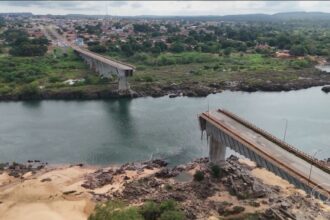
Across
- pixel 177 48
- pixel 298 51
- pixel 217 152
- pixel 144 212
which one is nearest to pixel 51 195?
pixel 144 212

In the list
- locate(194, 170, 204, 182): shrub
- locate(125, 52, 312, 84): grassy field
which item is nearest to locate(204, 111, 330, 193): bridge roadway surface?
locate(194, 170, 204, 182): shrub

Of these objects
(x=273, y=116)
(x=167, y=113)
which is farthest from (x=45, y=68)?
(x=273, y=116)

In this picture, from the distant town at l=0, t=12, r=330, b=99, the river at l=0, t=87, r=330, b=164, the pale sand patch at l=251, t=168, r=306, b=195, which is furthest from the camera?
the distant town at l=0, t=12, r=330, b=99

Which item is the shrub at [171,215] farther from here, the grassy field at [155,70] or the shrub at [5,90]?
the shrub at [5,90]

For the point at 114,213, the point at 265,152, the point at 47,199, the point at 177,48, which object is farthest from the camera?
the point at 177,48

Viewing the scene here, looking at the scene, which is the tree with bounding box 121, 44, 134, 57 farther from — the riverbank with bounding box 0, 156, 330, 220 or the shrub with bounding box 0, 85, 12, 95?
the riverbank with bounding box 0, 156, 330, 220

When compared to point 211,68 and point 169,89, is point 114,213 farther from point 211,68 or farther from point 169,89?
point 211,68

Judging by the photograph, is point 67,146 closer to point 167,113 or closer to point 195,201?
point 167,113
